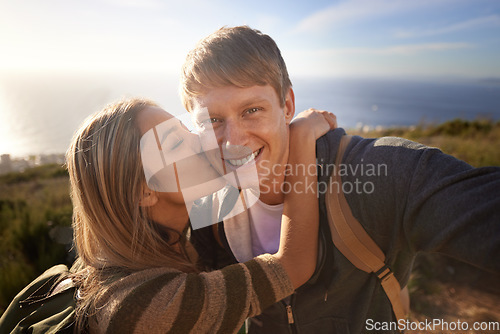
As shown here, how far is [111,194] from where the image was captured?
1.85m

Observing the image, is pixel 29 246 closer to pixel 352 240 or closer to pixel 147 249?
pixel 147 249

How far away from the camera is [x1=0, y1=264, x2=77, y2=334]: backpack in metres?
1.48

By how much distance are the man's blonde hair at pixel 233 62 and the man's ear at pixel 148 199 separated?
738 mm

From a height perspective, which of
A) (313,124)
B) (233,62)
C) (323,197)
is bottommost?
(323,197)

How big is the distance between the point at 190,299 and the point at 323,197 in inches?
37.5

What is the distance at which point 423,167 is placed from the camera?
128cm

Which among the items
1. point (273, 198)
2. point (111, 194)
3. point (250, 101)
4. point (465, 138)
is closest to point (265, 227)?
point (273, 198)

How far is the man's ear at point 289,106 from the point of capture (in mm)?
2164

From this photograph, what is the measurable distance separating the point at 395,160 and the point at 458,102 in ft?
311

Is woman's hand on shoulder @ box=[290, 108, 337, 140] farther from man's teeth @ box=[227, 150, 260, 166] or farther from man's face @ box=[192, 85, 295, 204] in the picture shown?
man's teeth @ box=[227, 150, 260, 166]

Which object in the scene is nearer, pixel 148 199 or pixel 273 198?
pixel 148 199

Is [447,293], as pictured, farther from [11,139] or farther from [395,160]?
[11,139]

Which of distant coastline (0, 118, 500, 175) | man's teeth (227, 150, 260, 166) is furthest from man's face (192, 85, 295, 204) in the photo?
distant coastline (0, 118, 500, 175)

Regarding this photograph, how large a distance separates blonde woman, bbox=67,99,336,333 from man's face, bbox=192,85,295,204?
0.43ft
